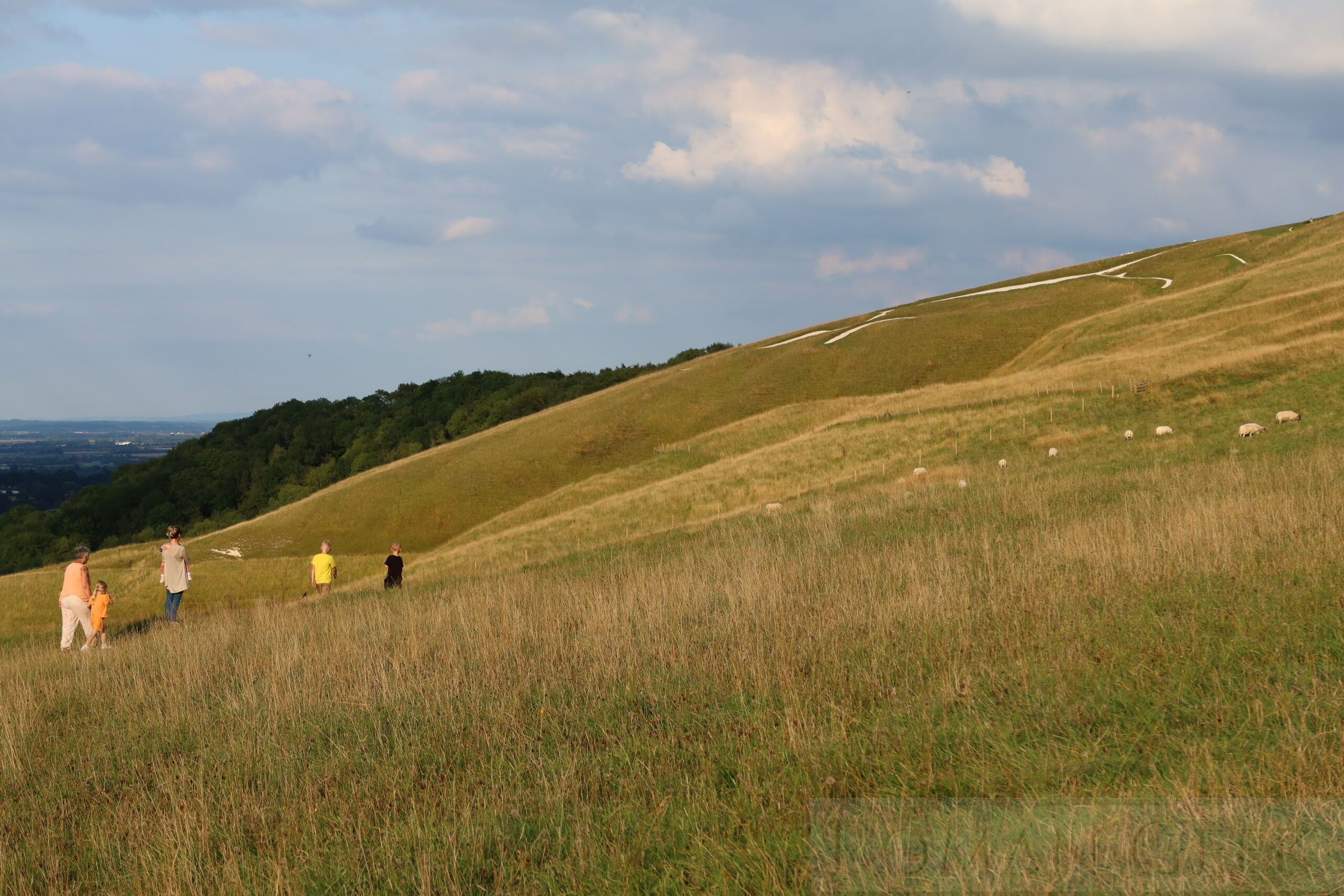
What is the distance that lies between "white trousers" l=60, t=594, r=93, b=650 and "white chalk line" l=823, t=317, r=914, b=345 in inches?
1979

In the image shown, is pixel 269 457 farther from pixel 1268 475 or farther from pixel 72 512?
pixel 1268 475

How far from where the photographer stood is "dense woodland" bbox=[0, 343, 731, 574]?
99562mm

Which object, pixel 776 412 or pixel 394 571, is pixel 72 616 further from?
pixel 776 412

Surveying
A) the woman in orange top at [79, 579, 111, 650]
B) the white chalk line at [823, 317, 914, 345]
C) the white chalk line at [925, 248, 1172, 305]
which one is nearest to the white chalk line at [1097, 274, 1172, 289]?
the white chalk line at [925, 248, 1172, 305]

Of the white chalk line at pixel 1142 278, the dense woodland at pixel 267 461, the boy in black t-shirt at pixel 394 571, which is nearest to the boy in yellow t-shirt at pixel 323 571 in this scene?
the boy in black t-shirt at pixel 394 571

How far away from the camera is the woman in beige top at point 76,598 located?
15.6 m

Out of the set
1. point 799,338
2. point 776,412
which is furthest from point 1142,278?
point 776,412

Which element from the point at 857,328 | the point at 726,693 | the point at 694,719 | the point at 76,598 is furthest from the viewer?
the point at 857,328

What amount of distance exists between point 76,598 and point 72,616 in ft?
1.36

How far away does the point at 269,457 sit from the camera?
124875 mm

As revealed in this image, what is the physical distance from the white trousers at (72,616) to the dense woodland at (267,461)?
8249cm

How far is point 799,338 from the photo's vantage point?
221 feet

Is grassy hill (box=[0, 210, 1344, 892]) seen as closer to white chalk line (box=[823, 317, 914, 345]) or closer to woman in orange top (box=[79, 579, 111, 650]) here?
woman in orange top (box=[79, 579, 111, 650])

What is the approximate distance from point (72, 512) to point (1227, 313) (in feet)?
382
